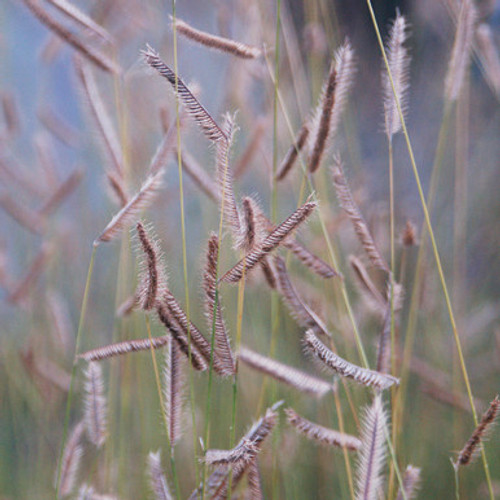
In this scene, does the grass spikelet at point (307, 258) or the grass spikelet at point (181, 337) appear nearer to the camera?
the grass spikelet at point (181, 337)

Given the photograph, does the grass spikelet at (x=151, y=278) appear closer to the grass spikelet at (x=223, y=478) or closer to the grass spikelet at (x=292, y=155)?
the grass spikelet at (x=223, y=478)

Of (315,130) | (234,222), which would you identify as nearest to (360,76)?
(315,130)

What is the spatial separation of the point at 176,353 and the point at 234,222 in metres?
0.13

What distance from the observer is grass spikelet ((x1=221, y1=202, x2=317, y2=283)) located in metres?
0.49

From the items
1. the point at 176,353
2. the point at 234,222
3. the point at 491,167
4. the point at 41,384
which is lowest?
the point at 41,384

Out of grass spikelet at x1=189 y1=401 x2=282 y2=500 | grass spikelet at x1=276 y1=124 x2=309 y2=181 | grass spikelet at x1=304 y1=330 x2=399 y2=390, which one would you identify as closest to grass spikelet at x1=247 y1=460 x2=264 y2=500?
grass spikelet at x1=189 y1=401 x2=282 y2=500

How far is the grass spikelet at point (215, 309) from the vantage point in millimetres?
512

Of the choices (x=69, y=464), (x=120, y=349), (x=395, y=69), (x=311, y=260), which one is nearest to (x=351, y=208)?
(x=311, y=260)

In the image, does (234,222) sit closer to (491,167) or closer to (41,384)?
(41,384)

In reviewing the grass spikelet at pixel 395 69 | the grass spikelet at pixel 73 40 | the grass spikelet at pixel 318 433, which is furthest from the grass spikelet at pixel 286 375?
the grass spikelet at pixel 73 40

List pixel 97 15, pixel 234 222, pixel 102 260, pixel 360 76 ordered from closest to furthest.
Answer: pixel 234 222, pixel 97 15, pixel 102 260, pixel 360 76

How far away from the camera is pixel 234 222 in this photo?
0.54 metres

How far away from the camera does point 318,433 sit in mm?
594

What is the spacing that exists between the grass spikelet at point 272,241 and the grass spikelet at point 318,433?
0.14m
